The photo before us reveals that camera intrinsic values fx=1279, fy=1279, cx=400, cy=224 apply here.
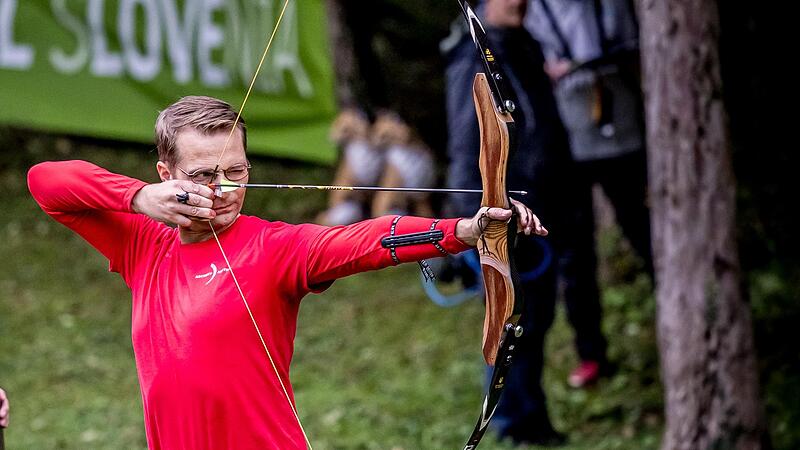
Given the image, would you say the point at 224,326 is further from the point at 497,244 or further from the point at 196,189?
the point at 497,244

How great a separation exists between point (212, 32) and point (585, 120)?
3536 mm

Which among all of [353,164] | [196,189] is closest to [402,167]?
[353,164]

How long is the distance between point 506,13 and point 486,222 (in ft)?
7.82

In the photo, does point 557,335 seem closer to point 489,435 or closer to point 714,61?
point 489,435

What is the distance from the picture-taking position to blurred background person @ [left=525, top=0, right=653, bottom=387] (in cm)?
557

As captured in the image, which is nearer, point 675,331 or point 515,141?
point 515,141

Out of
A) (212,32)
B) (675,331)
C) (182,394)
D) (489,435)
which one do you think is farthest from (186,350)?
(212,32)

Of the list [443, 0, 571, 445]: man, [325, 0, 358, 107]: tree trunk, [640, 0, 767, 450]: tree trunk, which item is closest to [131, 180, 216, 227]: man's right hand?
[443, 0, 571, 445]: man

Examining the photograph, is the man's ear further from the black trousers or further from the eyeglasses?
the black trousers

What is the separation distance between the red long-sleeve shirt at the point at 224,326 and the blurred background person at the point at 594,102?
3.02 m

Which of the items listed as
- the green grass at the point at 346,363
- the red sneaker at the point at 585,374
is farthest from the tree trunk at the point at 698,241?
the red sneaker at the point at 585,374

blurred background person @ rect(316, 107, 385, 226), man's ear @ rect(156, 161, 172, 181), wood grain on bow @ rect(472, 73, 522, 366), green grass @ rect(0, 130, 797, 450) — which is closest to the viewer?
wood grain on bow @ rect(472, 73, 522, 366)

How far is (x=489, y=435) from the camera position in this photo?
5316mm

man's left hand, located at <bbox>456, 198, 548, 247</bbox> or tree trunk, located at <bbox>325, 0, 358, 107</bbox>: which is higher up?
tree trunk, located at <bbox>325, 0, 358, 107</bbox>
